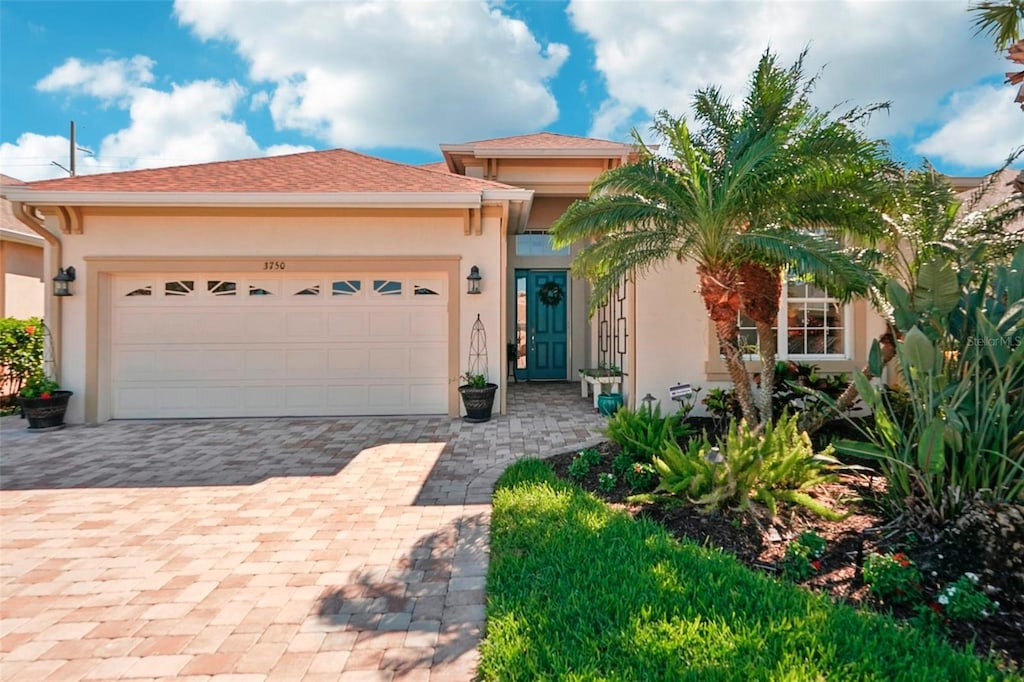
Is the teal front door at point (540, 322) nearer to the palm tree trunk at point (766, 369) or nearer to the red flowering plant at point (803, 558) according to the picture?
the palm tree trunk at point (766, 369)

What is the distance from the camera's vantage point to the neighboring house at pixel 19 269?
35.6ft

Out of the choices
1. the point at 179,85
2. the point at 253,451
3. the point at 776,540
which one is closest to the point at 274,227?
the point at 179,85

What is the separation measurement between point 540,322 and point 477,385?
16.2 ft

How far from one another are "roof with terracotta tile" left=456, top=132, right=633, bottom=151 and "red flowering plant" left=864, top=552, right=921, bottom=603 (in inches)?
360

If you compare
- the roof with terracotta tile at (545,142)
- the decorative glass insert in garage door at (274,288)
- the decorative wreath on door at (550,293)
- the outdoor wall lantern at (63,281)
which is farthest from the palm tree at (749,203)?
the outdoor wall lantern at (63,281)

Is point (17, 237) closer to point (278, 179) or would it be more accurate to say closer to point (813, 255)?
point (278, 179)

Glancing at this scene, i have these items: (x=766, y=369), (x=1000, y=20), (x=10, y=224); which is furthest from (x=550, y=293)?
(x=10, y=224)

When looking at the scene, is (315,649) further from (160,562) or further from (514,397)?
(514,397)

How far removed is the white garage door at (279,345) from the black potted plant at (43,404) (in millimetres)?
688

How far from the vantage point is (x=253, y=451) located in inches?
238

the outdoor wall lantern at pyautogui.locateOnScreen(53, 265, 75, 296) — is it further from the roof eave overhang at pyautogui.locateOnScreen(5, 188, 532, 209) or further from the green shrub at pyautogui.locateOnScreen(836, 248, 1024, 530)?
the green shrub at pyautogui.locateOnScreen(836, 248, 1024, 530)

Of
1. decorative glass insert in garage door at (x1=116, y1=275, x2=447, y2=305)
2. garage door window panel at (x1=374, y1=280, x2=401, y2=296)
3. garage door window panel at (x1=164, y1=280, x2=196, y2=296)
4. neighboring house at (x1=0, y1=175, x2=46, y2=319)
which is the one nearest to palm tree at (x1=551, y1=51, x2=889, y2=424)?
decorative glass insert in garage door at (x1=116, y1=275, x2=447, y2=305)

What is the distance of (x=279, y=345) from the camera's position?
8.16m

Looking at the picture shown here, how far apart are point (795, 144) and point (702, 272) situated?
4.79 ft
